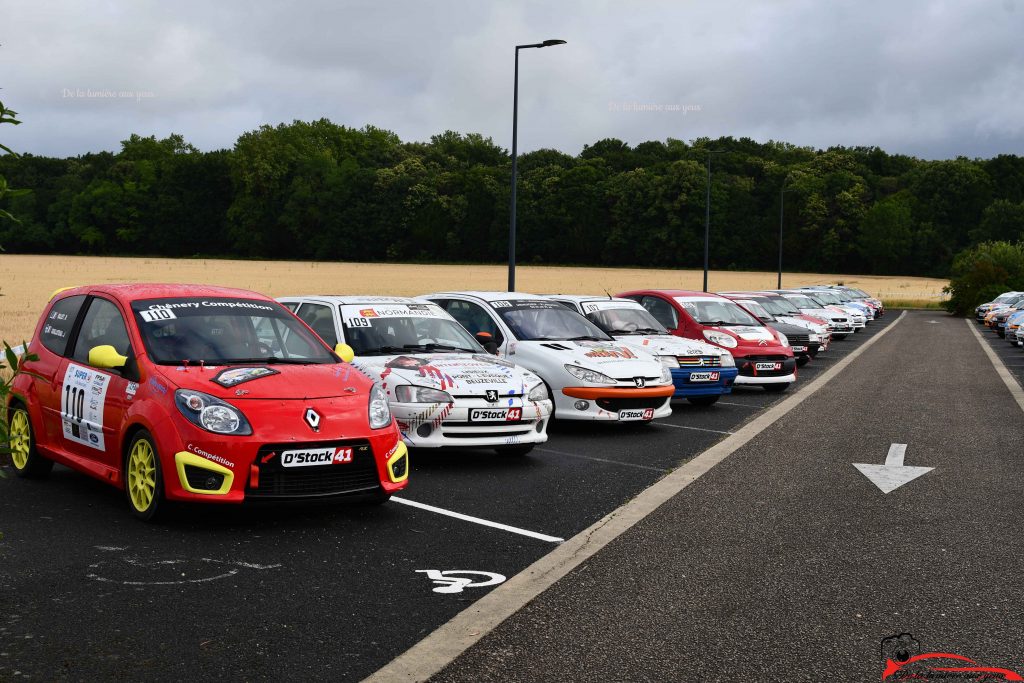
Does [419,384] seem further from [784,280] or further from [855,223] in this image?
[855,223]

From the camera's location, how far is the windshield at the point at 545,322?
40.4 ft

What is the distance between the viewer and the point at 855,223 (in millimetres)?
102625

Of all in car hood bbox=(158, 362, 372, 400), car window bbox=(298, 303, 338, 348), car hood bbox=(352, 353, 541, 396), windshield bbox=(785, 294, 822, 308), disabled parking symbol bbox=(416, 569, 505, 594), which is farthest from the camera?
windshield bbox=(785, 294, 822, 308)

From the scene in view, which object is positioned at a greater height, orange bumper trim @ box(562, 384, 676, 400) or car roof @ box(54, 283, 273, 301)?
car roof @ box(54, 283, 273, 301)

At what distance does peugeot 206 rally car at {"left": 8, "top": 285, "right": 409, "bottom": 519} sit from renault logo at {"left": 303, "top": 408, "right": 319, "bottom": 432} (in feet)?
0.03

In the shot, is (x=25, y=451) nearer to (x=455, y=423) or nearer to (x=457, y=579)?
(x=455, y=423)

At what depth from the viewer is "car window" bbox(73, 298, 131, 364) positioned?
24.9 feet

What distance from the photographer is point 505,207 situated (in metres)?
103

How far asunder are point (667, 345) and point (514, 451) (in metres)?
Answer: 4.64

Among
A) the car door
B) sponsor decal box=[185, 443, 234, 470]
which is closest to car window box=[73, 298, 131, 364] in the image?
the car door

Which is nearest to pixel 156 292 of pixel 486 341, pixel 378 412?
pixel 378 412

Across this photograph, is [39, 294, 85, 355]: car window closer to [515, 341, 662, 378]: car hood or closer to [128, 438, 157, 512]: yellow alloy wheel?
Answer: [128, 438, 157, 512]: yellow alloy wheel

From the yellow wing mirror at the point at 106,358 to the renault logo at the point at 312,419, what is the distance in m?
1.31

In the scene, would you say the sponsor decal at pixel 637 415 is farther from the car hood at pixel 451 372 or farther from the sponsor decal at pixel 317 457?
the sponsor decal at pixel 317 457
